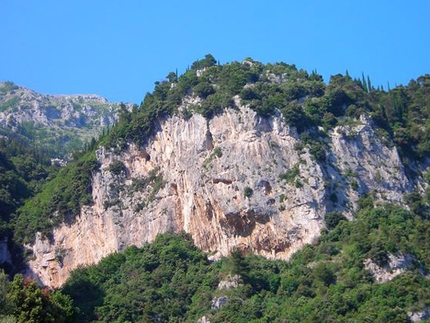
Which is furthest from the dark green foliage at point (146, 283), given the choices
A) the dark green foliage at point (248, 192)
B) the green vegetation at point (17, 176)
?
the green vegetation at point (17, 176)

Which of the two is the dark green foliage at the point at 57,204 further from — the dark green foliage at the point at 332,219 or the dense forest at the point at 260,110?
the dark green foliage at the point at 332,219

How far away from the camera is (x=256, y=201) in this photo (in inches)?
3570

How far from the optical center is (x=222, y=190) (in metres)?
92.4

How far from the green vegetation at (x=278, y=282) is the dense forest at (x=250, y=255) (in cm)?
12

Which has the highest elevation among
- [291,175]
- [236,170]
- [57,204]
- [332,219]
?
[57,204]

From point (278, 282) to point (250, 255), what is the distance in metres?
6.22

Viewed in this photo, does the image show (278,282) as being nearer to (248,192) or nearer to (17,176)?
(248,192)

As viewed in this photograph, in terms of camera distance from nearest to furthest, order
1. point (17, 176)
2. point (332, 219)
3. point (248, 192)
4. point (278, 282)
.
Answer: point (278, 282) → point (332, 219) → point (248, 192) → point (17, 176)

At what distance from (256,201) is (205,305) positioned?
13675 mm

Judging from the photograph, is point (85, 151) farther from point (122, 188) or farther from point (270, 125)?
point (270, 125)

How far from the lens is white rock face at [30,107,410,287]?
90125mm

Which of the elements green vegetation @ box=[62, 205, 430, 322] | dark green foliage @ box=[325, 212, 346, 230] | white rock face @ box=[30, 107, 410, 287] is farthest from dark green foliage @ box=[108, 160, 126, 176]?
dark green foliage @ box=[325, 212, 346, 230]

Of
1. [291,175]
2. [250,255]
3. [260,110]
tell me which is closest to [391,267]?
[250,255]

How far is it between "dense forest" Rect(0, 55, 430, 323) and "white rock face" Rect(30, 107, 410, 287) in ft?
5.19
